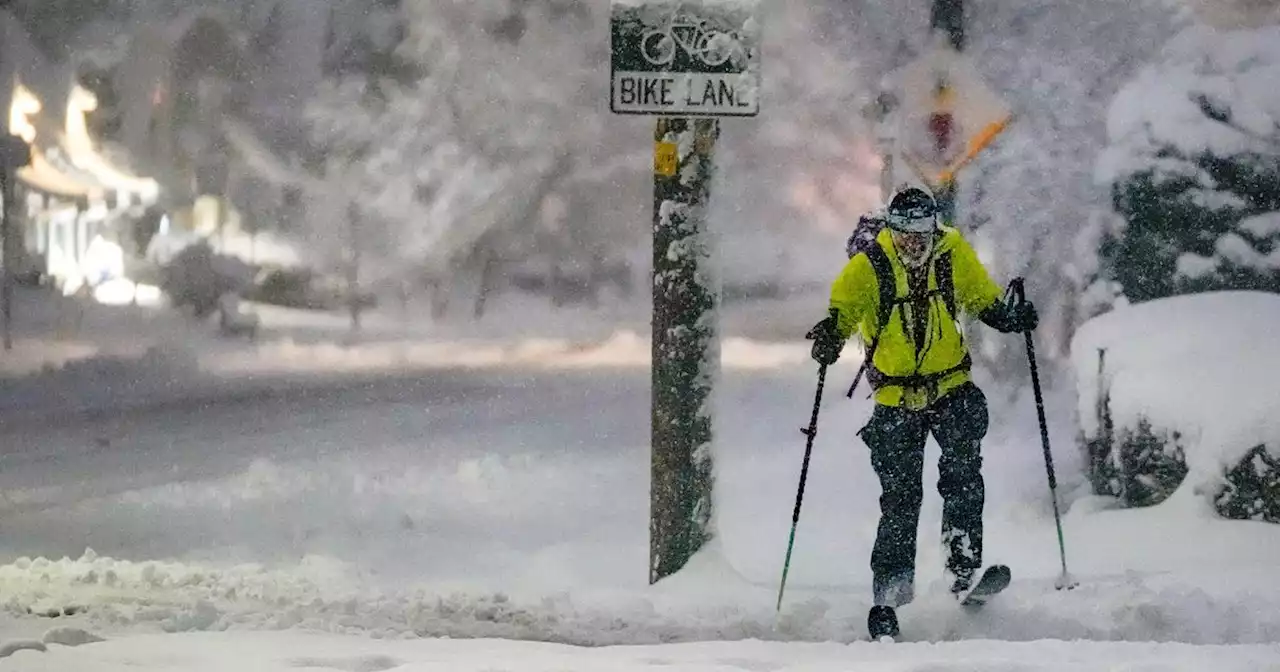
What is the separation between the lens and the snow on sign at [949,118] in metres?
9.67

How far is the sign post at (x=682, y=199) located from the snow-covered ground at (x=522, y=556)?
0.21 m

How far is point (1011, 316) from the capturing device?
22.2ft

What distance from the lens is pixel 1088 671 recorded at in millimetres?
5977

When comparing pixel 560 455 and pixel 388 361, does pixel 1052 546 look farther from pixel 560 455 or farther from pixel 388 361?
pixel 388 361

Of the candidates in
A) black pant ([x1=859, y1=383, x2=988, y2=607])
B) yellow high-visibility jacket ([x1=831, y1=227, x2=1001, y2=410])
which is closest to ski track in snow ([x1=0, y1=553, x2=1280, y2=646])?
black pant ([x1=859, y1=383, x2=988, y2=607])

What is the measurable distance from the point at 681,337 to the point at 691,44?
148 centimetres

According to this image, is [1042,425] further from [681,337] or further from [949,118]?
[949,118]

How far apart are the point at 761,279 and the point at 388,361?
23166 mm

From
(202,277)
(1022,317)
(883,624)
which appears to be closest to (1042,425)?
(1022,317)

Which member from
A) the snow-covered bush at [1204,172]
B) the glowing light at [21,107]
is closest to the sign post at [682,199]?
the snow-covered bush at [1204,172]

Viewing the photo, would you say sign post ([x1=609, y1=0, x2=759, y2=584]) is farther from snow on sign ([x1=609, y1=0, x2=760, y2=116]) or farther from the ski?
the ski

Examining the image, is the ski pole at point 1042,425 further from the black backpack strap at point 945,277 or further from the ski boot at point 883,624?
the ski boot at point 883,624

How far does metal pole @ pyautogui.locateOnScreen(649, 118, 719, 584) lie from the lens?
25.4 ft

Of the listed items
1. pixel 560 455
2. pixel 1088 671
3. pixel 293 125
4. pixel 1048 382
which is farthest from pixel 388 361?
pixel 1088 671
